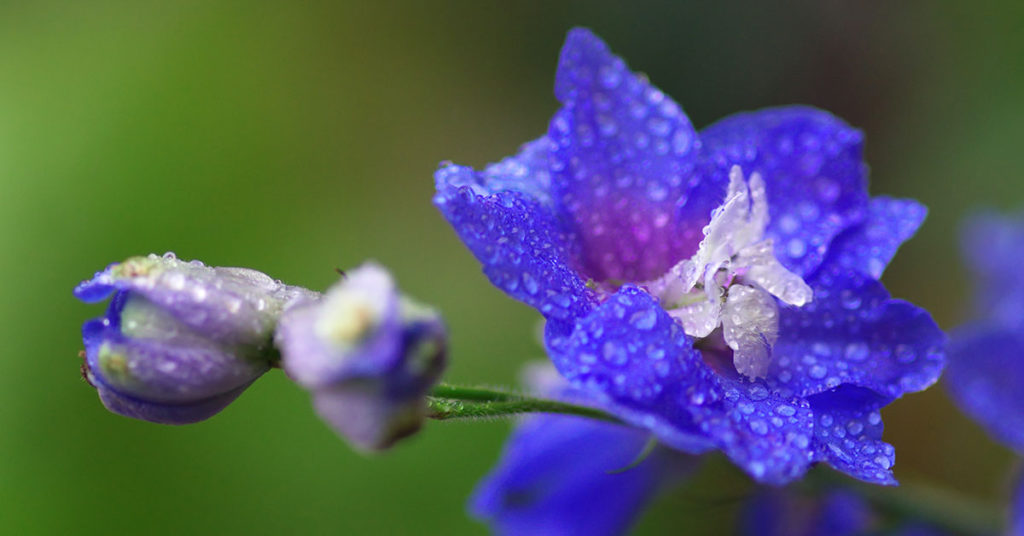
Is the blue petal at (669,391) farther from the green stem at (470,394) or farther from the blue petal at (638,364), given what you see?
the green stem at (470,394)

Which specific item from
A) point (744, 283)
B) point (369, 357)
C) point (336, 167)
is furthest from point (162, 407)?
point (336, 167)

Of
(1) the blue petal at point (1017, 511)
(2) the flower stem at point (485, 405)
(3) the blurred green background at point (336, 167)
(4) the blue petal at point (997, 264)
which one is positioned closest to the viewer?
(2) the flower stem at point (485, 405)

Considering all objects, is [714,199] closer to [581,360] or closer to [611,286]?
[611,286]

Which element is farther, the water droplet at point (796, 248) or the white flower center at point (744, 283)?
the water droplet at point (796, 248)

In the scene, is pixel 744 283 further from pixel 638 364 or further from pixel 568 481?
pixel 568 481

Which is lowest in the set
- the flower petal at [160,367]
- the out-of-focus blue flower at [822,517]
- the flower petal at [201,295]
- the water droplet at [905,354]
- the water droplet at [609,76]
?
the out-of-focus blue flower at [822,517]

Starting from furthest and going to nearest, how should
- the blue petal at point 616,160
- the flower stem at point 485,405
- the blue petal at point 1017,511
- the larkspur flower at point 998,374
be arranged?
the larkspur flower at point 998,374
the blue petal at point 1017,511
the blue petal at point 616,160
the flower stem at point 485,405

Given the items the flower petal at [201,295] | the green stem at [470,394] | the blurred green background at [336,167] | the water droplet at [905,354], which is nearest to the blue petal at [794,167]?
the water droplet at [905,354]

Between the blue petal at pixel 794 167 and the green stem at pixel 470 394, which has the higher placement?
the blue petal at pixel 794 167
